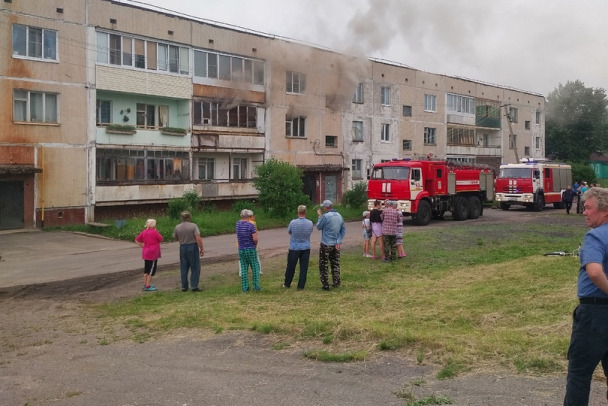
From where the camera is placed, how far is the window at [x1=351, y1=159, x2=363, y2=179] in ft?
134

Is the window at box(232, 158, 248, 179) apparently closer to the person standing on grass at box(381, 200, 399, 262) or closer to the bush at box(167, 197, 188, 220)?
the bush at box(167, 197, 188, 220)

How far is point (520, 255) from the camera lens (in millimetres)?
15273

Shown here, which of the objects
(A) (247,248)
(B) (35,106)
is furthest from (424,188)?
(B) (35,106)

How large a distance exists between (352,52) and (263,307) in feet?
65.8

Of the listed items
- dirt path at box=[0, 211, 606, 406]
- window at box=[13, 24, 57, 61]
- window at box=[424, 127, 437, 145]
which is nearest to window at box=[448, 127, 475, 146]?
window at box=[424, 127, 437, 145]

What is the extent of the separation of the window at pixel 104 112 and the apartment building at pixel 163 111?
0.23 feet

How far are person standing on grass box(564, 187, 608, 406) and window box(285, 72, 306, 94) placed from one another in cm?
3208

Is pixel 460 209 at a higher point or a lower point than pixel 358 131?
lower

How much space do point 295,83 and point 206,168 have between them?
8117mm

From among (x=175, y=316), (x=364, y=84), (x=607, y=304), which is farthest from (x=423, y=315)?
(x=364, y=84)

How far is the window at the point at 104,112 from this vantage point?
27312 millimetres

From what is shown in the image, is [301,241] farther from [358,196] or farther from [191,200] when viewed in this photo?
[358,196]

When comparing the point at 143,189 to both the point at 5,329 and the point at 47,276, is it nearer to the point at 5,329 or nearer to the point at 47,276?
the point at 47,276

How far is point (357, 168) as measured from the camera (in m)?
41.2
